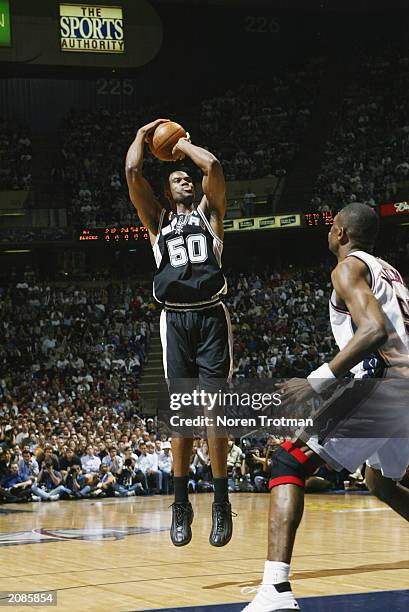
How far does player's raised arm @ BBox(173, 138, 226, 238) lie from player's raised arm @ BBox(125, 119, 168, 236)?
0.23 metres

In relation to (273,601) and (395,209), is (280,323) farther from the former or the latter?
(273,601)

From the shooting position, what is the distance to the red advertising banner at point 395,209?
23547mm

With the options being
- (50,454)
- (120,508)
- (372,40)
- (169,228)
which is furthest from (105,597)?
(372,40)

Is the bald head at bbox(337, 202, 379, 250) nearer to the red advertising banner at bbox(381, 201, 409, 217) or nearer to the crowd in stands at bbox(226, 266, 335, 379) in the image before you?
the crowd in stands at bbox(226, 266, 335, 379)

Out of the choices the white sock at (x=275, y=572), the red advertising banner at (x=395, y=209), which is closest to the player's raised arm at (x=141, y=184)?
the white sock at (x=275, y=572)

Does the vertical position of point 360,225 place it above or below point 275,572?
above

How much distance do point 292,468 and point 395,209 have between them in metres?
20.1

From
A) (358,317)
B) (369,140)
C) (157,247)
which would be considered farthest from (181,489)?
(369,140)

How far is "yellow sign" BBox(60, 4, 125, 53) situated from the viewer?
80.2 ft

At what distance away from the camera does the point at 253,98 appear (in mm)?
29562

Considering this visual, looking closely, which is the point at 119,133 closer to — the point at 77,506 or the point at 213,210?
the point at 77,506

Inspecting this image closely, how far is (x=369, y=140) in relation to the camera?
26984 mm

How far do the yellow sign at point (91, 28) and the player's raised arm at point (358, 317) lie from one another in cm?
2125

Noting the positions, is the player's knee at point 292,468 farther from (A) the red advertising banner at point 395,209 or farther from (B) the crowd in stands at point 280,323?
(A) the red advertising banner at point 395,209
